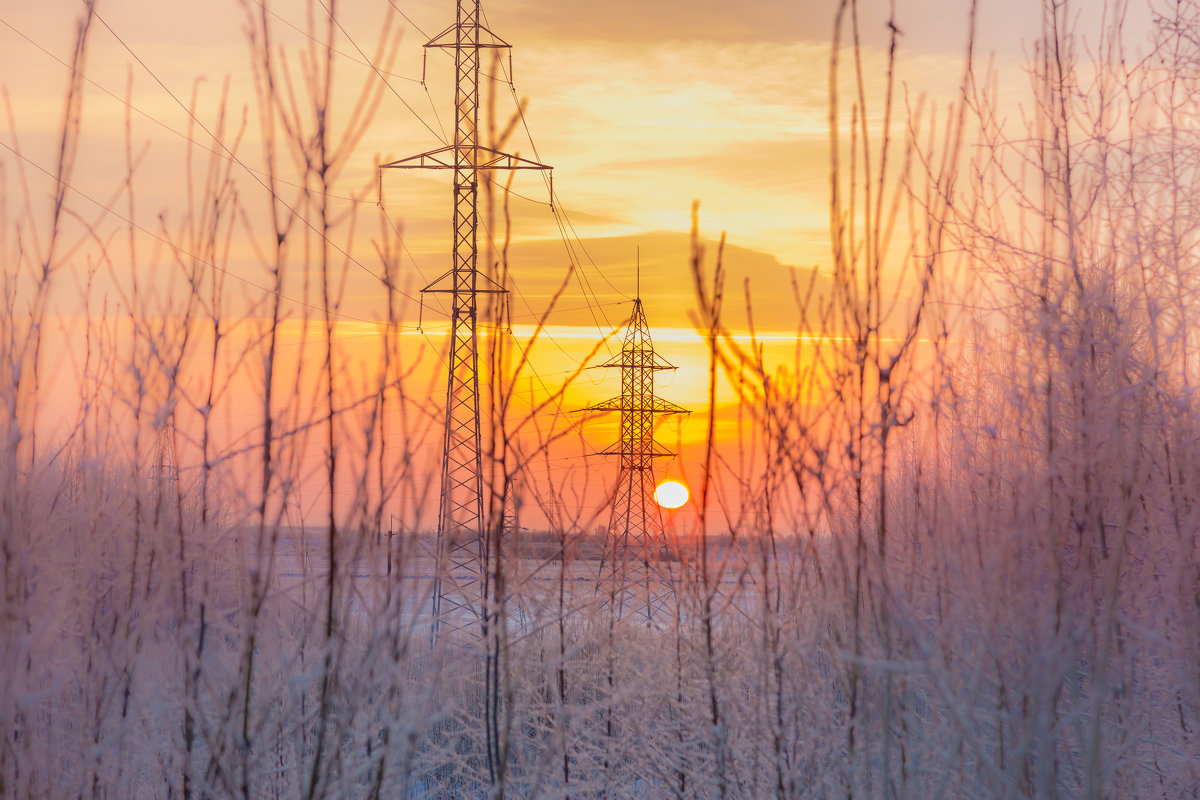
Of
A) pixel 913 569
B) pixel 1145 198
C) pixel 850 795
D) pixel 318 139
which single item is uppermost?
pixel 1145 198

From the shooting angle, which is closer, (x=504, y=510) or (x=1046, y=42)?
(x=504, y=510)

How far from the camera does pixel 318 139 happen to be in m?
2.39

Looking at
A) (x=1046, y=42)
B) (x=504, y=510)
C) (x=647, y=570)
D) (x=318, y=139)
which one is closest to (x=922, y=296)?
(x=504, y=510)

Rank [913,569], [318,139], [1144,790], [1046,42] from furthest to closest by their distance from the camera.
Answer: [1144,790], [1046,42], [913,569], [318,139]

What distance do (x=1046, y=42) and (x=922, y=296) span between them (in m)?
2.07

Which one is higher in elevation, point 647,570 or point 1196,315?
point 1196,315

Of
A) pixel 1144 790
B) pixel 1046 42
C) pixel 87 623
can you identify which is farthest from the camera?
pixel 1144 790

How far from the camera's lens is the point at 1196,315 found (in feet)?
17.3

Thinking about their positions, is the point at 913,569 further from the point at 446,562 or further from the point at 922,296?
the point at 446,562

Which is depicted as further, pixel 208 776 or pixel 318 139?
pixel 208 776

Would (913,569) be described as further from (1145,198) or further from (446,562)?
(1145,198)

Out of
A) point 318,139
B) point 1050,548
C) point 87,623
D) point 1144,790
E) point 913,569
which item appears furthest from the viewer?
point 1144,790

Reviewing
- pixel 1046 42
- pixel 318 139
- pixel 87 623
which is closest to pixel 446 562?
pixel 318 139

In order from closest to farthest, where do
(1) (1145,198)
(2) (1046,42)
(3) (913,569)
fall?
(3) (913,569) < (2) (1046,42) < (1) (1145,198)
